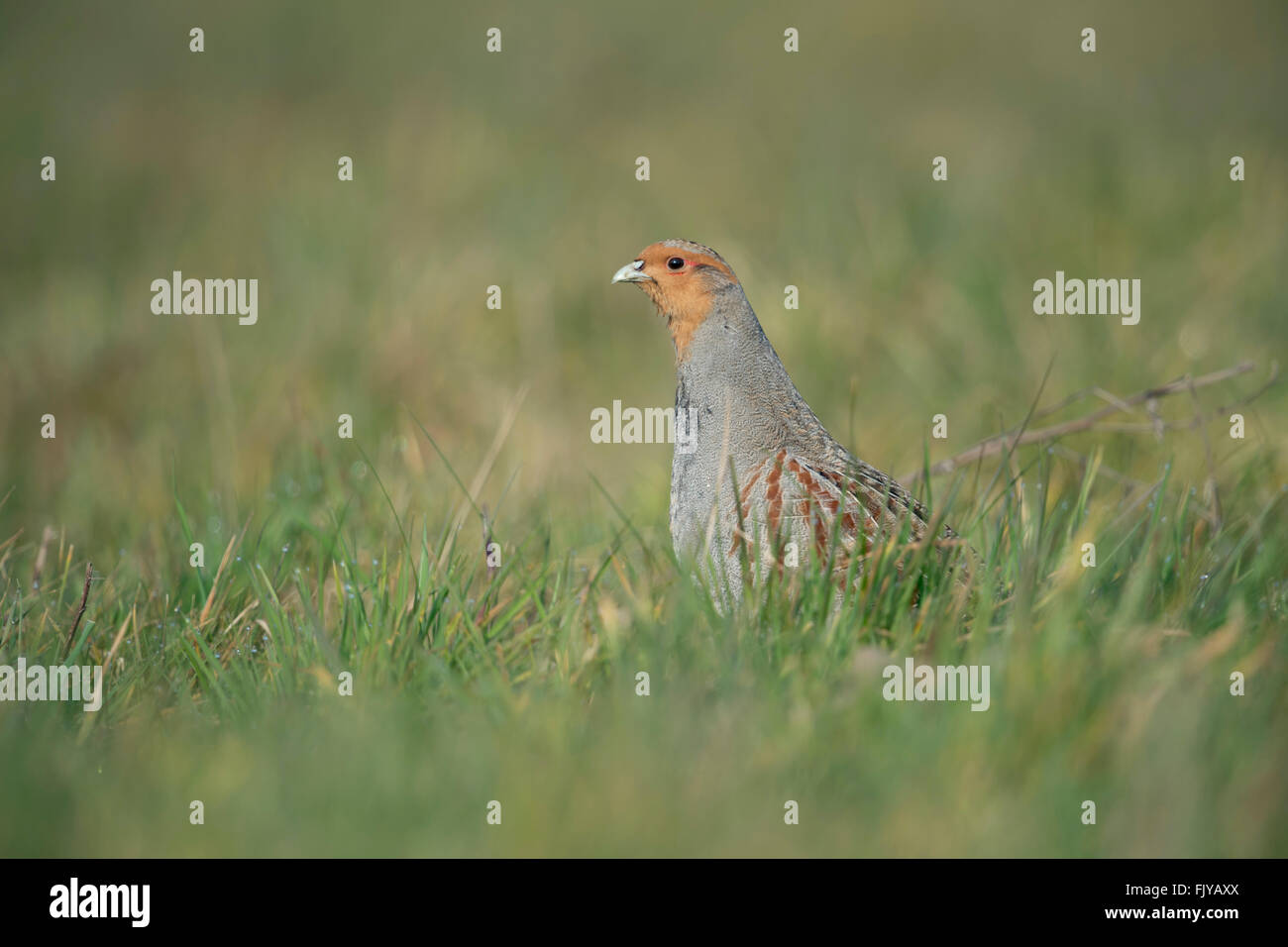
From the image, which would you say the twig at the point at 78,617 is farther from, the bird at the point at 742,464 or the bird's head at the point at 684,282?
the bird's head at the point at 684,282

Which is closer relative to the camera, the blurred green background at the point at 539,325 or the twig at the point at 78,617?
the blurred green background at the point at 539,325

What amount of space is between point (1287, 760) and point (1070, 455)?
266 centimetres

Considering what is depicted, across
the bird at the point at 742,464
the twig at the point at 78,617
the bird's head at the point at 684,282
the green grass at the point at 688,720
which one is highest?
the bird's head at the point at 684,282

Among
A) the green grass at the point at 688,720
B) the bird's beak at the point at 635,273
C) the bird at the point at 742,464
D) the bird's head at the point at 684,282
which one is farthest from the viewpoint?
the bird's beak at the point at 635,273

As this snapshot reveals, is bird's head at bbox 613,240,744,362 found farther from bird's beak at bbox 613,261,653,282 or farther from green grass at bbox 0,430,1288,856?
green grass at bbox 0,430,1288,856

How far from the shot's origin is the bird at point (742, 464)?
3.71 metres

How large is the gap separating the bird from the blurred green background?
0.28 m

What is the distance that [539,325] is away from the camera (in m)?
7.71

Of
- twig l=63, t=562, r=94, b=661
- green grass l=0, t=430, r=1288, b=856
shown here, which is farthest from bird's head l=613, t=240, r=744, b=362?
twig l=63, t=562, r=94, b=661

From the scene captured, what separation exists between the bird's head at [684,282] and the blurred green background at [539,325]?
81 cm

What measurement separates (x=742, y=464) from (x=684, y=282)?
0.79 meters

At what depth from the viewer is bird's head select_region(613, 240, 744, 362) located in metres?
4.36

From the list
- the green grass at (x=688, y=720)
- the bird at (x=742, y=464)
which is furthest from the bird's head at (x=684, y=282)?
the green grass at (x=688, y=720)
